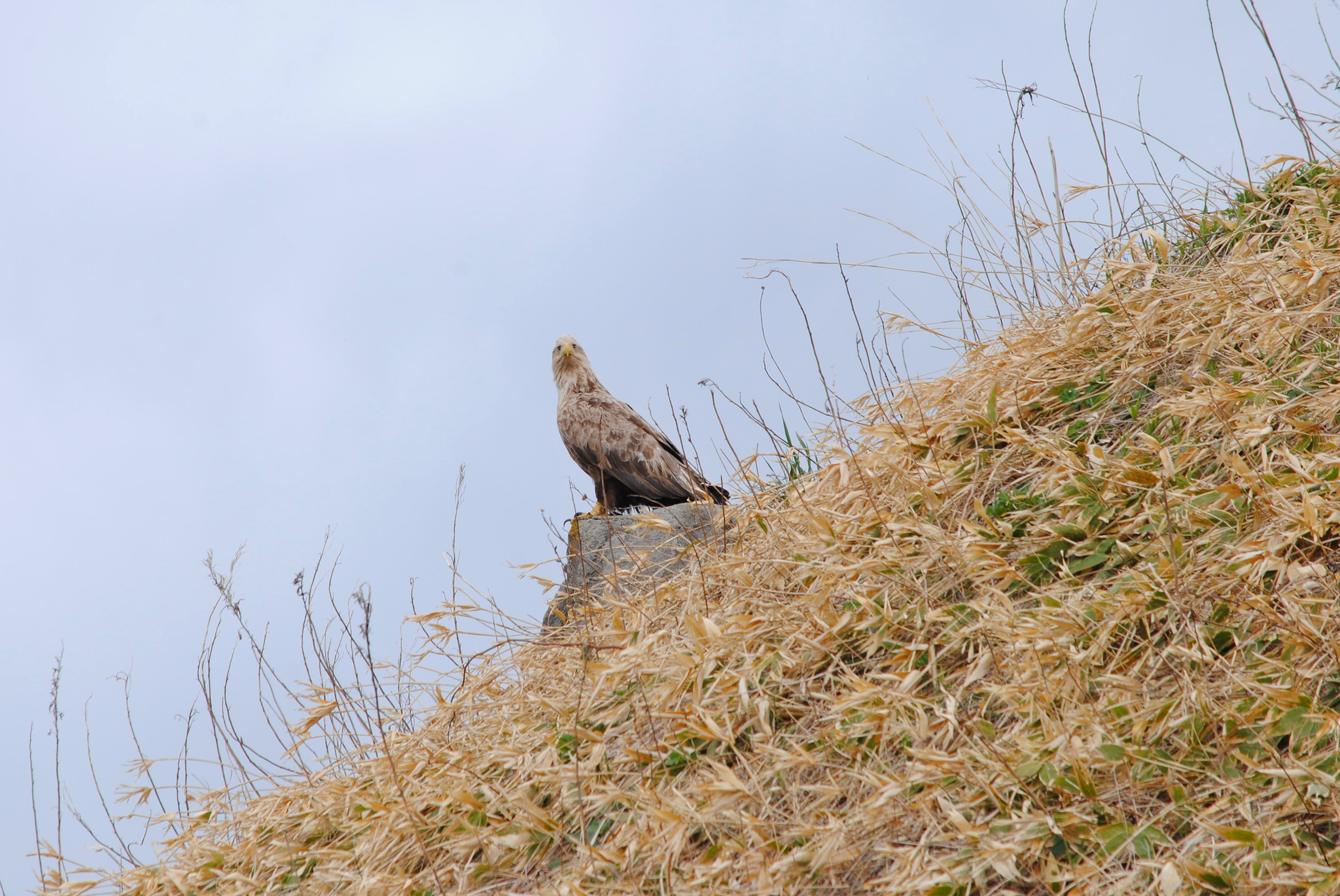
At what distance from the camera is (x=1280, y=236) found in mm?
4875

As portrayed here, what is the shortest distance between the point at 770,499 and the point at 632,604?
3.60 feet

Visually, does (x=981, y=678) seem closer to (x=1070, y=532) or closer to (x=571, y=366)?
(x=1070, y=532)

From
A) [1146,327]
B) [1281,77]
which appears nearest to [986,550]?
[1146,327]

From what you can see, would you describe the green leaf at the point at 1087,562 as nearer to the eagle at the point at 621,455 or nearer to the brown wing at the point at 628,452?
the eagle at the point at 621,455

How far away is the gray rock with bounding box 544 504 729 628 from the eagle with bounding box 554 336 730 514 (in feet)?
3.52

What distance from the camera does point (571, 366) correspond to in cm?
838

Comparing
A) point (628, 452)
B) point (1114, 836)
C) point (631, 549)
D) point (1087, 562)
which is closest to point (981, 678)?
point (1087, 562)

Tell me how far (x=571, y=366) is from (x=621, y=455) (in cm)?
133

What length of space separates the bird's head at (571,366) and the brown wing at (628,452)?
48cm

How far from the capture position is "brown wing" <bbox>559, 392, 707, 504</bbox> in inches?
287

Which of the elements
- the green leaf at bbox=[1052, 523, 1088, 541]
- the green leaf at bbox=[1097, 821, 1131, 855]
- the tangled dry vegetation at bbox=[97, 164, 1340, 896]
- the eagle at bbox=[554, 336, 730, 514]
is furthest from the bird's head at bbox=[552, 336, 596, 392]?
the green leaf at bbox=[1097, 821, 1131, 855]

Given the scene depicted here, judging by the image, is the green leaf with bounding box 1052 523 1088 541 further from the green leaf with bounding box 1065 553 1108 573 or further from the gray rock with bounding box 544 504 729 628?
the gray rock with bounding box 544 504 729 628

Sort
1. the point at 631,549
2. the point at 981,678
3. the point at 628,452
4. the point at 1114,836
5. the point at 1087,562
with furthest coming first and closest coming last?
the point at 628,452 → the point at 631,549 → the point at 1087,562 → the point at 981,678 → the point at 1114,836

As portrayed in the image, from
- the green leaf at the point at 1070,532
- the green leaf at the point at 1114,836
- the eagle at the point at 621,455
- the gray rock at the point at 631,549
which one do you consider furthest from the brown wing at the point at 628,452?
the green leaf at the point at 1114,836
